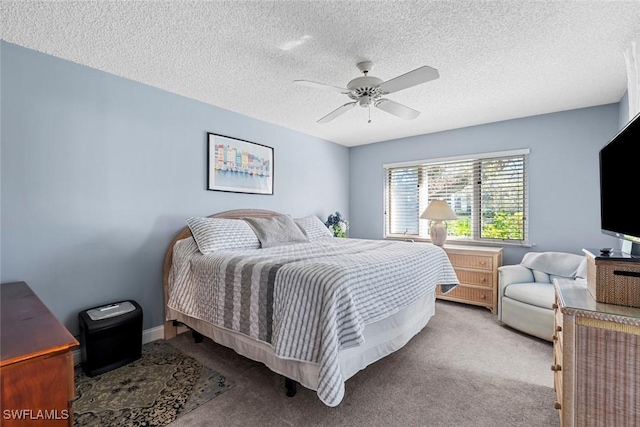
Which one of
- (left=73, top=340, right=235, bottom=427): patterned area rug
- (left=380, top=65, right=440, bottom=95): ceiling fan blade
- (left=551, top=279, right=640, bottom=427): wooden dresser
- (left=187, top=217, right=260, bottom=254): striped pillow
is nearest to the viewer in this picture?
(left=551, top=279, right=640, bottom=427): wooden dresser

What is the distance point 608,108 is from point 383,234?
319 centimetres

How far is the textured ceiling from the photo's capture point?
5.75 ft

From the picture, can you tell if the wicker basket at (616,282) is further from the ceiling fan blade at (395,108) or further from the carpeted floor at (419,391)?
the ceiling fan blade at (395,108)

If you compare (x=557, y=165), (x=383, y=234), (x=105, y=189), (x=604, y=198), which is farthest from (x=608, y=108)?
(x=105, y=189)

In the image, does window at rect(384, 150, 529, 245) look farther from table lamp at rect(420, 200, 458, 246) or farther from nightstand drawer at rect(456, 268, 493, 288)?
nightstand drawer at rect(456, 268, 493, 288)

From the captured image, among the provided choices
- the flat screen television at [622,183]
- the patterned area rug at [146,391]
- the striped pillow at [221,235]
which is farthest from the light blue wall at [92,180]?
the flat screen television at [622,183]

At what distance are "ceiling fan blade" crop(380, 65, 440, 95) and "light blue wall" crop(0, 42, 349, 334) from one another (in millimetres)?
2078

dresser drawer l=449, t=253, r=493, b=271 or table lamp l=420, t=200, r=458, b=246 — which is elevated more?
table lamp l=420, t=200, r=458, b=246

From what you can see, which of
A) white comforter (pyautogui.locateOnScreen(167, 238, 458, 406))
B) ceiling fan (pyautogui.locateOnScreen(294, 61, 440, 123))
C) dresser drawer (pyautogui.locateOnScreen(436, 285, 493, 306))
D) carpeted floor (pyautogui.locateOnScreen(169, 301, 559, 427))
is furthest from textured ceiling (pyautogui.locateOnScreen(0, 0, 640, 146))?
carpeted floor (pyautogui.locateOnScreen(169, 301, 559, 427))

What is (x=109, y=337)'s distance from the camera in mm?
Answer: 2225

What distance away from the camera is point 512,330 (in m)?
3.00

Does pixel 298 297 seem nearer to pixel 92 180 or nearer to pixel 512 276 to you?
pixel 92 180

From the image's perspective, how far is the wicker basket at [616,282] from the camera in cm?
129

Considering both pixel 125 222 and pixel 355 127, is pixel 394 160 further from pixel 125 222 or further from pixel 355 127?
pixel 125 222
